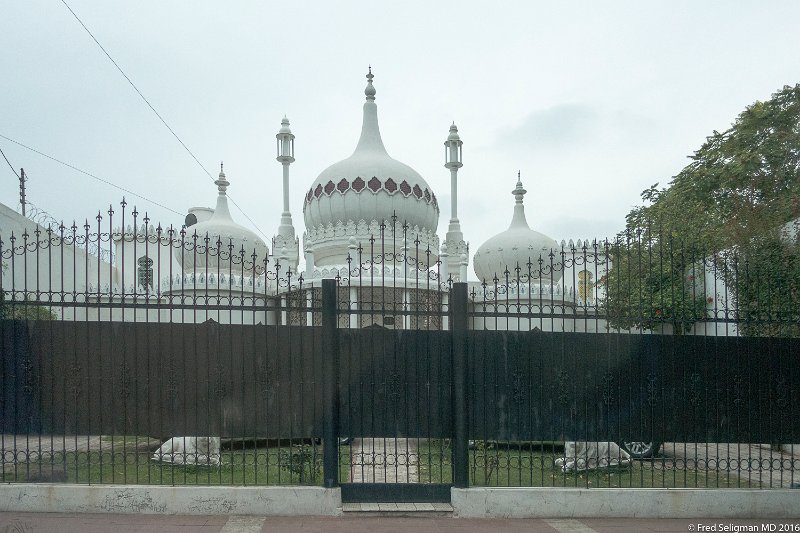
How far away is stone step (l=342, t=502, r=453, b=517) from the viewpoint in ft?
23.7

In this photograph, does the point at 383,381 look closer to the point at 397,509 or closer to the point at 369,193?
the point at 397,509

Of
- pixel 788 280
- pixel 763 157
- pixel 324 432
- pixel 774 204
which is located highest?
pixel 763 157

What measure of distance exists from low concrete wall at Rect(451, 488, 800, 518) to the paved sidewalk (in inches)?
3.4

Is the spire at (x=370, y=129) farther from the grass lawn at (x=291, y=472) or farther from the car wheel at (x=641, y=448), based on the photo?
the car wheel at (x=641, y=448)

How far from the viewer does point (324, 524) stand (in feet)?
22.8

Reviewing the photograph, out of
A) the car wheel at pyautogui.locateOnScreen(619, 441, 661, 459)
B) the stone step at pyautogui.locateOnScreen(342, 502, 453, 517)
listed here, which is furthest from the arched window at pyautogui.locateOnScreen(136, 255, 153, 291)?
the car wheel at pyautogui.locateOnScreen(619, 441, 661, 459)

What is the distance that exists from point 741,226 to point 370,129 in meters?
10.9

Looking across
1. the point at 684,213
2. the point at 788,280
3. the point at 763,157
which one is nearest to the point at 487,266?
the point at 684,213

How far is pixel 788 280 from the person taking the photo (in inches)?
323

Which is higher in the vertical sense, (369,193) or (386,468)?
(369,193)

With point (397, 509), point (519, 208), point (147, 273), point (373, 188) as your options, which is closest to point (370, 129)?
point (373, 188)

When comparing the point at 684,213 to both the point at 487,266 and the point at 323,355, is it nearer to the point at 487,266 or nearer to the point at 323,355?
the point at 487,266

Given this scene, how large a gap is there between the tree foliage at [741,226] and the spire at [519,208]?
3.95 m

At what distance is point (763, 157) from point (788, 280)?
5973mm
